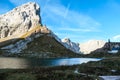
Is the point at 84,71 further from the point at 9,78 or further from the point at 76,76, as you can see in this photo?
the point at 9,78

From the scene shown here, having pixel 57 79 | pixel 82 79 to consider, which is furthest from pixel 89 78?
pixel 57 79

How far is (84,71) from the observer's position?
2318 inches

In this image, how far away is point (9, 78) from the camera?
139 feet

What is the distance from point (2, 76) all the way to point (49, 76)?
28.0 feet

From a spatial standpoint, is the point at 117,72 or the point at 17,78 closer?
the point at 17,78

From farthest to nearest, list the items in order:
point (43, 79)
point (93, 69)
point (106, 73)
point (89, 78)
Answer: point (93, 69) → point (106, 73) → point (89, 78) → point (43, 79)

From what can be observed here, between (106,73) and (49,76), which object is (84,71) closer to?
(106,73)

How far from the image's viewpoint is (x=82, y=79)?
4188 cm

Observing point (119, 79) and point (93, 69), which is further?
point (93, 69)

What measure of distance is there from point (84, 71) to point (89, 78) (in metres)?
15.4

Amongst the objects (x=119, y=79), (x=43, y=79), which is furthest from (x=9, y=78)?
(x=119, y=79)

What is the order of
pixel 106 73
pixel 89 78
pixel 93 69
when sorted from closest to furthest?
pixel 89 78 < pixel 106 73 < pixel 93 69

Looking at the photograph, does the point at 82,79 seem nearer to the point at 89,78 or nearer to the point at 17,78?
the point at 89,78

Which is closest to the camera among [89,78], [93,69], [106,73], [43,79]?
[43,79]
